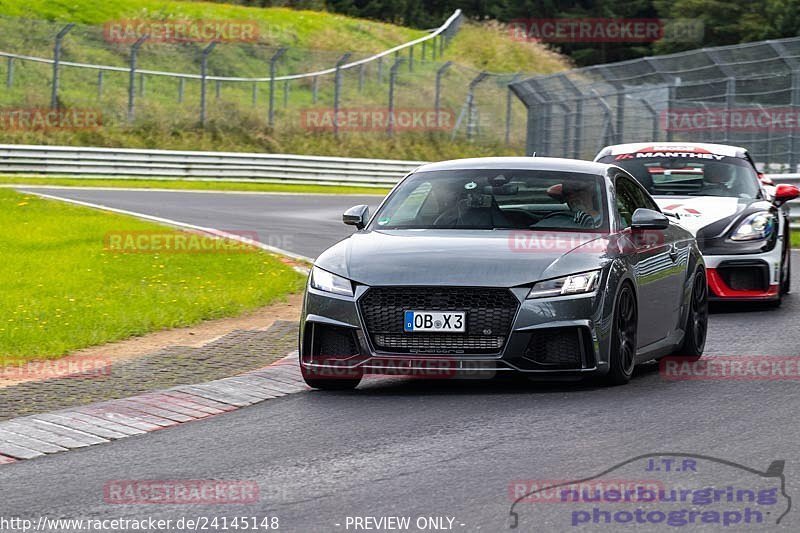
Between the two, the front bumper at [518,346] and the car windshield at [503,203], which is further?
the car windshield at [503,203]

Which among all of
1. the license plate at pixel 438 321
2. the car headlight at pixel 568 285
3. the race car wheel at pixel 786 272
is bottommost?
the race car wheel at pixel 786 272

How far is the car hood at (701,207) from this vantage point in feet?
44.8

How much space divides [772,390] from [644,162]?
6.00 m

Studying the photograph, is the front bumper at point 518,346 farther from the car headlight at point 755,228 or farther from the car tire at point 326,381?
the car headlight at point 755,228

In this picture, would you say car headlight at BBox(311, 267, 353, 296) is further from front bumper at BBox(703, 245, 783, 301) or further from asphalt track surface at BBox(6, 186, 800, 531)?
front bumper at BBox(703, 245, 783, 301)

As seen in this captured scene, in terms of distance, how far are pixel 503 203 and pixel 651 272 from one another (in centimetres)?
106

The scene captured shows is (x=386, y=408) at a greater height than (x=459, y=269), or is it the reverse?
(x=459, y=269)

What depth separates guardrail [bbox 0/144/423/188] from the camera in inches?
1438

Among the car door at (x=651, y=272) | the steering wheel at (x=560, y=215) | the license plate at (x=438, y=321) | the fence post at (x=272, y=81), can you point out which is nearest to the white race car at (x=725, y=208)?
the car door at (x=651, y=272)

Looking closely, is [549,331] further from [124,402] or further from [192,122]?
[192,122]

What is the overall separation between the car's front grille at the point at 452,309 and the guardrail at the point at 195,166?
28.6 meters

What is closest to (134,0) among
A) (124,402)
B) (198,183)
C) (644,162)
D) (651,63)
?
(198,183)

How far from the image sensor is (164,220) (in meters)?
23.0

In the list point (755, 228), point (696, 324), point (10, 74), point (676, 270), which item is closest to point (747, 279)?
point (755, 228)
